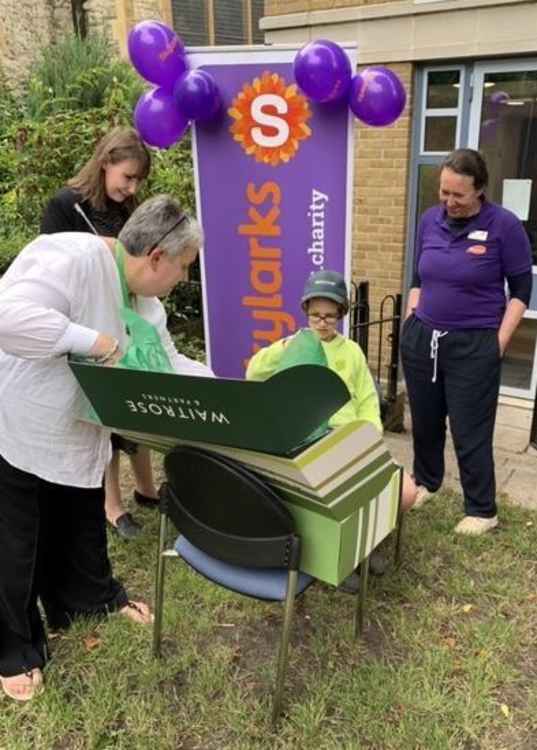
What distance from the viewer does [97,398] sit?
175cm

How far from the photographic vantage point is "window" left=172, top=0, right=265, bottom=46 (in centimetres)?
1116

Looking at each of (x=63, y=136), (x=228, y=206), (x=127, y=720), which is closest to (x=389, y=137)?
(x=228, y=206)

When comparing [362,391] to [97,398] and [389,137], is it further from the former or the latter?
[389,137]

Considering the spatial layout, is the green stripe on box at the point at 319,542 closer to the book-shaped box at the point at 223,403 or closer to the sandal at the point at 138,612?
the book-shaped box at the point at 223,403

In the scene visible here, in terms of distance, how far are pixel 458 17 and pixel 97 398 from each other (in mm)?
4257

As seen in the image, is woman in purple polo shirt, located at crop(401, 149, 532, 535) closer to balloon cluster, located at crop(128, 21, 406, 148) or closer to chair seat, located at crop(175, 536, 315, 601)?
balloon cluster, located at crop(128, 21, 406, 148)

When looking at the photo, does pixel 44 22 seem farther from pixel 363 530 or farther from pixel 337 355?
pixel 363 530

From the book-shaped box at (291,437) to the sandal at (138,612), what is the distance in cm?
94

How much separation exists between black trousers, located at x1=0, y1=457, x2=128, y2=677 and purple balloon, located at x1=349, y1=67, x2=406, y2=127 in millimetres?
1947

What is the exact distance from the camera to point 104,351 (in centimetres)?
175

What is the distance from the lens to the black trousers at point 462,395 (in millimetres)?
2877

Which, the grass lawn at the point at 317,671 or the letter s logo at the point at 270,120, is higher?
the letter s logo at the point at 270,120

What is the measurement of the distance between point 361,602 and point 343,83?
7.00 ft

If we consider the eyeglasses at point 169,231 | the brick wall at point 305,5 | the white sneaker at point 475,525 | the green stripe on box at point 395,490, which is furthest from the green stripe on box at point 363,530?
Result: the brick wall at point 305,5
